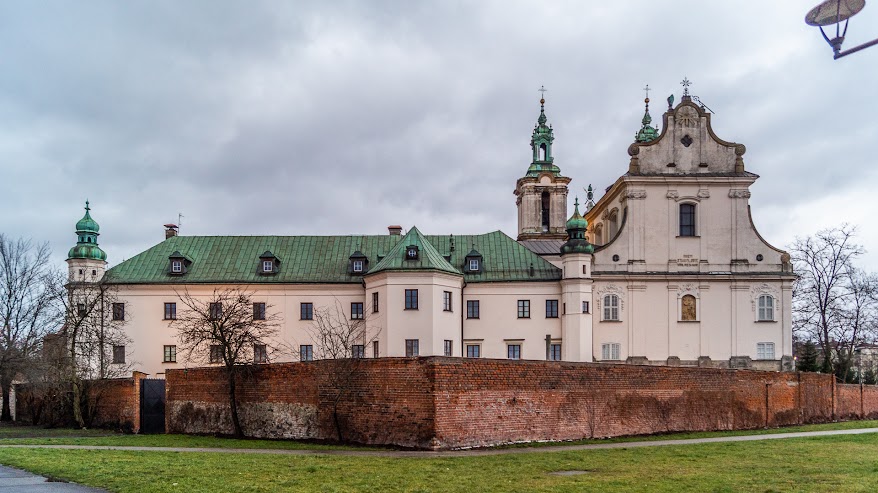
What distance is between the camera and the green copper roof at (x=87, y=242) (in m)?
52.2

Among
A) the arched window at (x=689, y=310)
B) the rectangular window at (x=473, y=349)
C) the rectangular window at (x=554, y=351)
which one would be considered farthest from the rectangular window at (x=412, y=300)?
the arched window at (x=689, y=310)

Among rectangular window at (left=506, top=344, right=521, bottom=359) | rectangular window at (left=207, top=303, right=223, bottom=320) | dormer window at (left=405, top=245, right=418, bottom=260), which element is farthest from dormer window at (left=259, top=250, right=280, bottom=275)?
rectangular window at (left=506, top=344, right=521, bottom=359)

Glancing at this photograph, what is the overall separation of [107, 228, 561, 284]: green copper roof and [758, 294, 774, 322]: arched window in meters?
11.6

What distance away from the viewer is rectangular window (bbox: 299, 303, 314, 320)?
2021 inches

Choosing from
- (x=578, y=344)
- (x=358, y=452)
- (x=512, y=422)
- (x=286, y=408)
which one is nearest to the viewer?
(x=358, y=452)

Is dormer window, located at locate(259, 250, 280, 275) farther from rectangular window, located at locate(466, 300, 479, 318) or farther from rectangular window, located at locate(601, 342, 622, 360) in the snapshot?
rectangular window, located at locate(601, 342, 622, 360)

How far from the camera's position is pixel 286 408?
28531 millimetres

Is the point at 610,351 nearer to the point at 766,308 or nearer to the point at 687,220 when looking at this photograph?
the point at 687,220

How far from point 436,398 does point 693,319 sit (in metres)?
29.4

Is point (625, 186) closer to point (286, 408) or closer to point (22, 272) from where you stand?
point (286, 408)

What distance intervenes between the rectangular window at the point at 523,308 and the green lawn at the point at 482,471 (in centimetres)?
2598

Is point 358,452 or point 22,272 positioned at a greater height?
point 22,272

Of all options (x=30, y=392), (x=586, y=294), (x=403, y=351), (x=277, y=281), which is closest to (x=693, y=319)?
(x=586, y=294)

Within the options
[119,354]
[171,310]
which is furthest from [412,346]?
[119,354]
